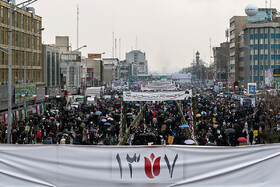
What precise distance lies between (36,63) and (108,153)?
47.4 metres

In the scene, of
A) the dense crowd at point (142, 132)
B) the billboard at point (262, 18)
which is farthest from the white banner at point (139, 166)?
the billboard at point (262, 18)

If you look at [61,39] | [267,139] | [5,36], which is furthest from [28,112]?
[61,39]

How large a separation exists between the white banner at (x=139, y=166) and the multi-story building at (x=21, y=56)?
28.2 meters

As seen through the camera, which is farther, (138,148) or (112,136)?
(112,136)

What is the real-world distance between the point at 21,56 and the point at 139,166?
1630 inches

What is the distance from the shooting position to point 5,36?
41656 mm

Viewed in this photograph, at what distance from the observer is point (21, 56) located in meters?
46.0

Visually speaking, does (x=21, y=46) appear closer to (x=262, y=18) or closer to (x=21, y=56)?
(x=21, y=56)

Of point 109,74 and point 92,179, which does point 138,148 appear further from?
point 109,74

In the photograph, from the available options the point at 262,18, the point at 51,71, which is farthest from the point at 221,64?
the point at 51,71

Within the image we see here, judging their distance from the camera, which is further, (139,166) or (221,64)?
(221,64)

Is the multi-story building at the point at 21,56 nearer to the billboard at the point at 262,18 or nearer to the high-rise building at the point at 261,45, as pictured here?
the high-rise building at the point at 261,45

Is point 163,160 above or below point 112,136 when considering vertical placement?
above

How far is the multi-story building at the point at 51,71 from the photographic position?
6050cm
